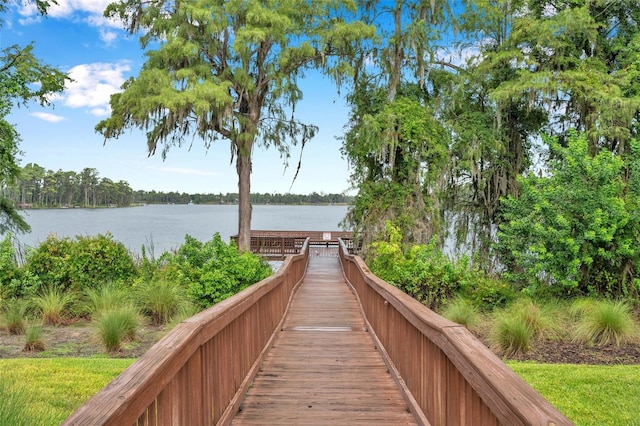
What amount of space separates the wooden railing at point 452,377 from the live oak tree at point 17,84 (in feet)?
49.2

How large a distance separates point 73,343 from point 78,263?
3.89 m

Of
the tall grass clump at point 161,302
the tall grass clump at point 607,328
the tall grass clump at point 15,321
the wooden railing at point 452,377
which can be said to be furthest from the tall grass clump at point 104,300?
the tall grass clump at point 607,328

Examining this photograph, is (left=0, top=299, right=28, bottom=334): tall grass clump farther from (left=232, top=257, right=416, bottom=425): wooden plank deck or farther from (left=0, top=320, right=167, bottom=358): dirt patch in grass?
(left=232, top=257, right=416, bottom=425): wooden plank deck

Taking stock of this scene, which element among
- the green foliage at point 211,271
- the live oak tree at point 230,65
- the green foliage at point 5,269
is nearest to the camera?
the green foliage at point 211,271

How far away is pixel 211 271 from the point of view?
11016mm

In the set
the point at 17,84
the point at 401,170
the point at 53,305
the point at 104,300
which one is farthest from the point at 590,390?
the point at 17,84

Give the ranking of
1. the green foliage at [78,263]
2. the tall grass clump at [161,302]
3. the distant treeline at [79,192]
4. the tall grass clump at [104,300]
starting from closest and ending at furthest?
the tall grass clump at [104,300] → the tall grass clump at [161,302] → the green foliage at [78,263] → the distant treeline at [79,192]

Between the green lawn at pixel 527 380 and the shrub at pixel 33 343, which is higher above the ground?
the green lawn at pixel 527 380

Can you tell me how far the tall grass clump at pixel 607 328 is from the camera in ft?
27.0

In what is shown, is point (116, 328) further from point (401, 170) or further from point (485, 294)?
point (401, 170)

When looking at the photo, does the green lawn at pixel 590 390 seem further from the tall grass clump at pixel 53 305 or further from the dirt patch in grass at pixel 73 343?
the tall grass clump at pixel 53 305

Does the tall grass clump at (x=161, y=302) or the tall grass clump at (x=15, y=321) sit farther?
the tall grass clump at (x=161, y=302)

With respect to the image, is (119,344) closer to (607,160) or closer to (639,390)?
(639,390)

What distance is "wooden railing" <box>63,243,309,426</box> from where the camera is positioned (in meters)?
1.73
